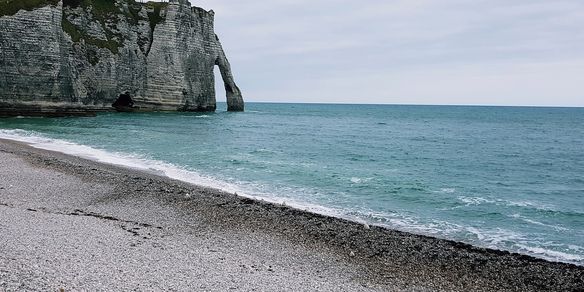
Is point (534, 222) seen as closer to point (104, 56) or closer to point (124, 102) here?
point (104, 56)

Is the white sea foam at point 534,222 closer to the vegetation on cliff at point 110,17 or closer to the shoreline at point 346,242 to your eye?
the shoreline at point 346,242

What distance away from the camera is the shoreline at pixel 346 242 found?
11.8m

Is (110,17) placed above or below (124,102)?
above

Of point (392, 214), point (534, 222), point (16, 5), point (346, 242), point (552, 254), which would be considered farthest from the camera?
point (16, 5)

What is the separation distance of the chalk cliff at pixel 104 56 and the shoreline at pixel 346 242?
1928 inches

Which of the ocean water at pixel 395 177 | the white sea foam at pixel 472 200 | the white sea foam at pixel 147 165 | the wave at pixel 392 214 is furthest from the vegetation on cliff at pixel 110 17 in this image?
the white sea foam at pixel 472 200

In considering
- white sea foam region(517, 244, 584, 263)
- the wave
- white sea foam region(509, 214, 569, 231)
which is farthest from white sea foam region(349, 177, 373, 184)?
white sea foam region(517, 244, 584, 263)

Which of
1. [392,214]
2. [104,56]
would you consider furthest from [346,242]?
[104,56]

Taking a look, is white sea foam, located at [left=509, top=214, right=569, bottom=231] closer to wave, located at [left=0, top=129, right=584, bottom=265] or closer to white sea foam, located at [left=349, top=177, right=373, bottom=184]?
wave, located at [left=0, top=129, right=584, bottom=265]

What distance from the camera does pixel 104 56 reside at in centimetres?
7556

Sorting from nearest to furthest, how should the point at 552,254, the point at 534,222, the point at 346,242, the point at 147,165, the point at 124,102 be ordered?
the point at 346,242, the point at 552,254, the point at 534,222, the point at 147,165, the point at 124,102

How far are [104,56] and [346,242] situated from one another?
71607 mm

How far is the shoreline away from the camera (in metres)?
11.8

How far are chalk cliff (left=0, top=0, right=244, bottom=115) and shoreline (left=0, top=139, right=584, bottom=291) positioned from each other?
48980mm
